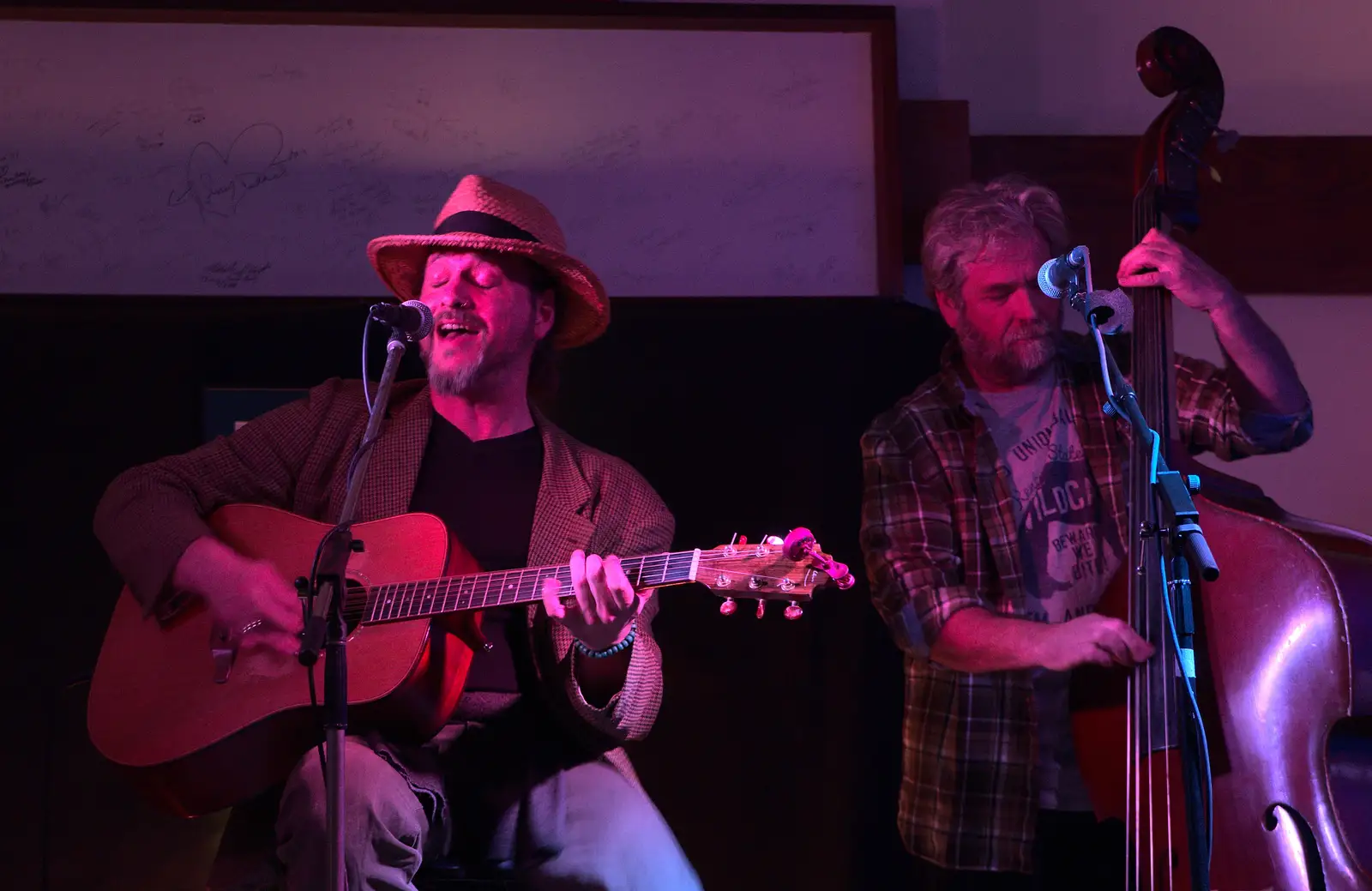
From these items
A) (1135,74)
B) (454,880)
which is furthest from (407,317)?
(1135,74)

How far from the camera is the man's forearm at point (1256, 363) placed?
288 cm

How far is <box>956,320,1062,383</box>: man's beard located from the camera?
10.3 feet

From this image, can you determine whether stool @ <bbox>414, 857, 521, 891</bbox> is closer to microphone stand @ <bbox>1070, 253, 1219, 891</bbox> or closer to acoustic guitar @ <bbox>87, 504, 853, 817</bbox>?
acoustic guitar @ <bbox>87, 504, 853, 817</bbox>

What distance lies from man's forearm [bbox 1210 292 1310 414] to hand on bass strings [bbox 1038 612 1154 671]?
0.75 metres

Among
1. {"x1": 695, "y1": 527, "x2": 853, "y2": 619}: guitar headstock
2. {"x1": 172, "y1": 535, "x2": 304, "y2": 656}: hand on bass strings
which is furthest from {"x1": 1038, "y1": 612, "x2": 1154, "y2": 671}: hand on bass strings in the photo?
{"x1": 172, "y1": 535, "x2": 304, "y2": 656}: hand on bass strings

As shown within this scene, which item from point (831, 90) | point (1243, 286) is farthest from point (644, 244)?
point (1243, 286)

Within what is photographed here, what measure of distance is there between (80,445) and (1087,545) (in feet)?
9.20

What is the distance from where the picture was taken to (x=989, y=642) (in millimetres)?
2820

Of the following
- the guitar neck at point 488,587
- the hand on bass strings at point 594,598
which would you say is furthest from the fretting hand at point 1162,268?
the hand on bass strings at point 594,598

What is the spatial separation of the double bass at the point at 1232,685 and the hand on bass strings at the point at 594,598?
0.93 meters

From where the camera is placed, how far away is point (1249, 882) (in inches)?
86.0
